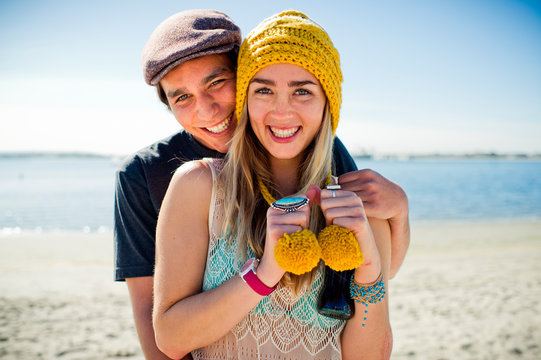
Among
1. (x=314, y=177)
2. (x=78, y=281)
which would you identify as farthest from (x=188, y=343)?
(x=78, y=281)

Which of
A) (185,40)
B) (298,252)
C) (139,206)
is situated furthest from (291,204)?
(139,206)

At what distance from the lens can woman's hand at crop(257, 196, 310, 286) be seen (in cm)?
161

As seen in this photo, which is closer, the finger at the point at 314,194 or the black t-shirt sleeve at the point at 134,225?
the finger at the point at 314,194

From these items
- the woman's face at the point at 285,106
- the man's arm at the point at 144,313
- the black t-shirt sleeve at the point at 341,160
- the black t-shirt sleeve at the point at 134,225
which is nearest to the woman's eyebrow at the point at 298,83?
the woman's face at the point at 285,106

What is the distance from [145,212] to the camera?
2.84 metres

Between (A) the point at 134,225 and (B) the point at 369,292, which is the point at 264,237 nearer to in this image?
(B) the point at 369,292

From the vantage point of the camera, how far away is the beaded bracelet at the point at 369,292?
184 cm

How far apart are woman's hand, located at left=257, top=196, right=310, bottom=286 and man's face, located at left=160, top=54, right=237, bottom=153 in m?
0.97

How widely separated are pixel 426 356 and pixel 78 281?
7857 millimetres

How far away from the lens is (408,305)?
709cm

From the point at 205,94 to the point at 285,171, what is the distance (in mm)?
778

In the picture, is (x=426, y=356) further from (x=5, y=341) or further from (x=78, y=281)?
(x=78, y=281)

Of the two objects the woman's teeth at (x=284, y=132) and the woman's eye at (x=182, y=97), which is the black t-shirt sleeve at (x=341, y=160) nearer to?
the woman's teeth at (x=284, y=132)

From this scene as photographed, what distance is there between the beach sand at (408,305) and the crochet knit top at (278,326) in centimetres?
404
